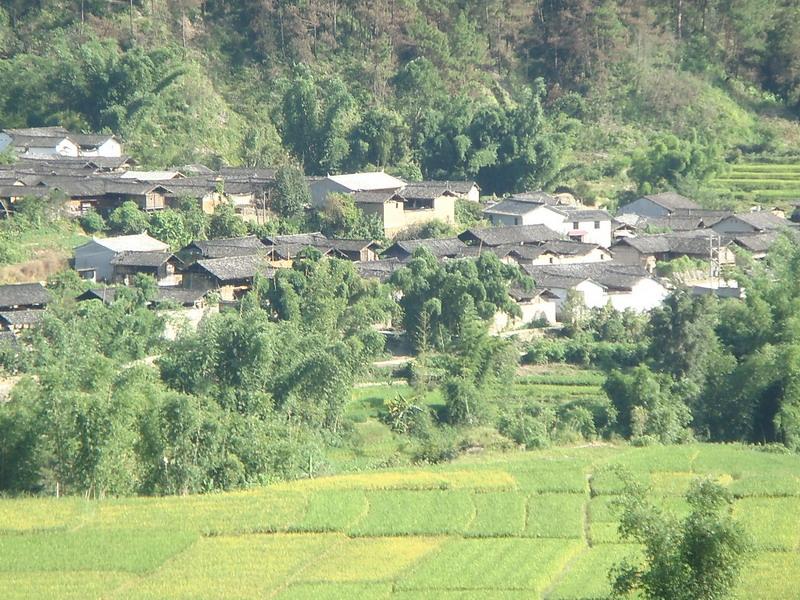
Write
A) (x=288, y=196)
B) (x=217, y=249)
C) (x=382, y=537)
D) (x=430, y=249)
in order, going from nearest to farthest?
(x=382, y=537) < (x=217, y=249) < (x=430, y=249) < (x=288, y=196)

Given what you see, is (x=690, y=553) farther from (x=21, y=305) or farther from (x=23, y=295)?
(x=23, y=295)

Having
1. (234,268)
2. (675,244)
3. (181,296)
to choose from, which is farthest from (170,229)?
(675,244)

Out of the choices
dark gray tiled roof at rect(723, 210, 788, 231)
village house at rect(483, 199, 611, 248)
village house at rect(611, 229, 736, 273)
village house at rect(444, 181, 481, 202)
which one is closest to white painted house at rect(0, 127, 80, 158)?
village house at rect(444, 181, 481, 202)

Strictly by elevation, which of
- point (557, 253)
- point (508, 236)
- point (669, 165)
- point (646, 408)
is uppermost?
point (669, 165)

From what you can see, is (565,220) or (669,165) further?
(669,165)

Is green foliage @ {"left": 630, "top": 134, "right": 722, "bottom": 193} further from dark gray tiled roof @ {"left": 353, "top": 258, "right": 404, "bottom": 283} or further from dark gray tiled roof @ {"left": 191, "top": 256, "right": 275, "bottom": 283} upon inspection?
dark gray tiled roof @ {"left": 191, "top": 256, "right": 275, "bottom": 283}

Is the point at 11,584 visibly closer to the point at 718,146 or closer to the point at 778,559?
the point at 778,559

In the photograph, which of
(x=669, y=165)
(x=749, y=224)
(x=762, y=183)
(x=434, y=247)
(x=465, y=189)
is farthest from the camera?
(x=762, y=183)

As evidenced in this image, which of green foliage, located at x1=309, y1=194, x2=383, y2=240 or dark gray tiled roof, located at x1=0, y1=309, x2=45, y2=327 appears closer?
dark gray tiled roof, located at x1=0, y1=309, x2=45, y2=327
